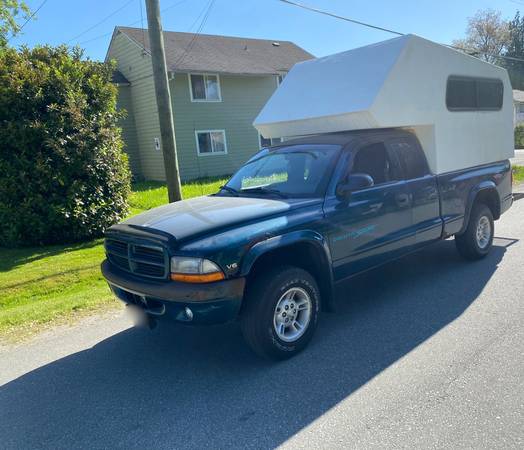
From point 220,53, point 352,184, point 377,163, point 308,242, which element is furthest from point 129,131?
point 308,242

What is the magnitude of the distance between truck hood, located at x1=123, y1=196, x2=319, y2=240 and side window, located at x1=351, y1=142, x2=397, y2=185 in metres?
0.85

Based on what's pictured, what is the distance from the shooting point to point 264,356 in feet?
12.3

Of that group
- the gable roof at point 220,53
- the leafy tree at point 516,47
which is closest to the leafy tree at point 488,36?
the leafy tree at point 516,47

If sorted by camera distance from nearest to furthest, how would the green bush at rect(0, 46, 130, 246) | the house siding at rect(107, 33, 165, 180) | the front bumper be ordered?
the front bumper
the green bush at rect(0, 46, 130, 246)
the house siding at rect(107, 33, 165, 180)

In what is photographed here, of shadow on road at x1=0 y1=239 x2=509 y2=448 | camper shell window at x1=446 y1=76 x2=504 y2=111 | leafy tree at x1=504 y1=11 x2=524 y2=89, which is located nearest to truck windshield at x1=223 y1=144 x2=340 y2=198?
shadow on road at x1=0 y1=239 x2=509 y2=448

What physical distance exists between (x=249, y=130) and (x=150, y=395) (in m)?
20.0

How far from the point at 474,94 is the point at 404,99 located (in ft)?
6.14

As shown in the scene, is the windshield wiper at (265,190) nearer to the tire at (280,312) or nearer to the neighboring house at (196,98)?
the tire at (280,312)

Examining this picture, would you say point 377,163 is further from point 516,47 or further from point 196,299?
point 516,47

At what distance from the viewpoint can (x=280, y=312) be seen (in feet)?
12.6

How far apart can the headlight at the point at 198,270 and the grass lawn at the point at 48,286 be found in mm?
2574

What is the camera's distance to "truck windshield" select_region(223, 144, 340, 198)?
441 cm

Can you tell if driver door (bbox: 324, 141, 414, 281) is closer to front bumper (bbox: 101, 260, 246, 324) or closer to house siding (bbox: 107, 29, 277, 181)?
front bumper (bbox: 101, 260, 246, 324)

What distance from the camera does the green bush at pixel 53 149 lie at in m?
8.37
